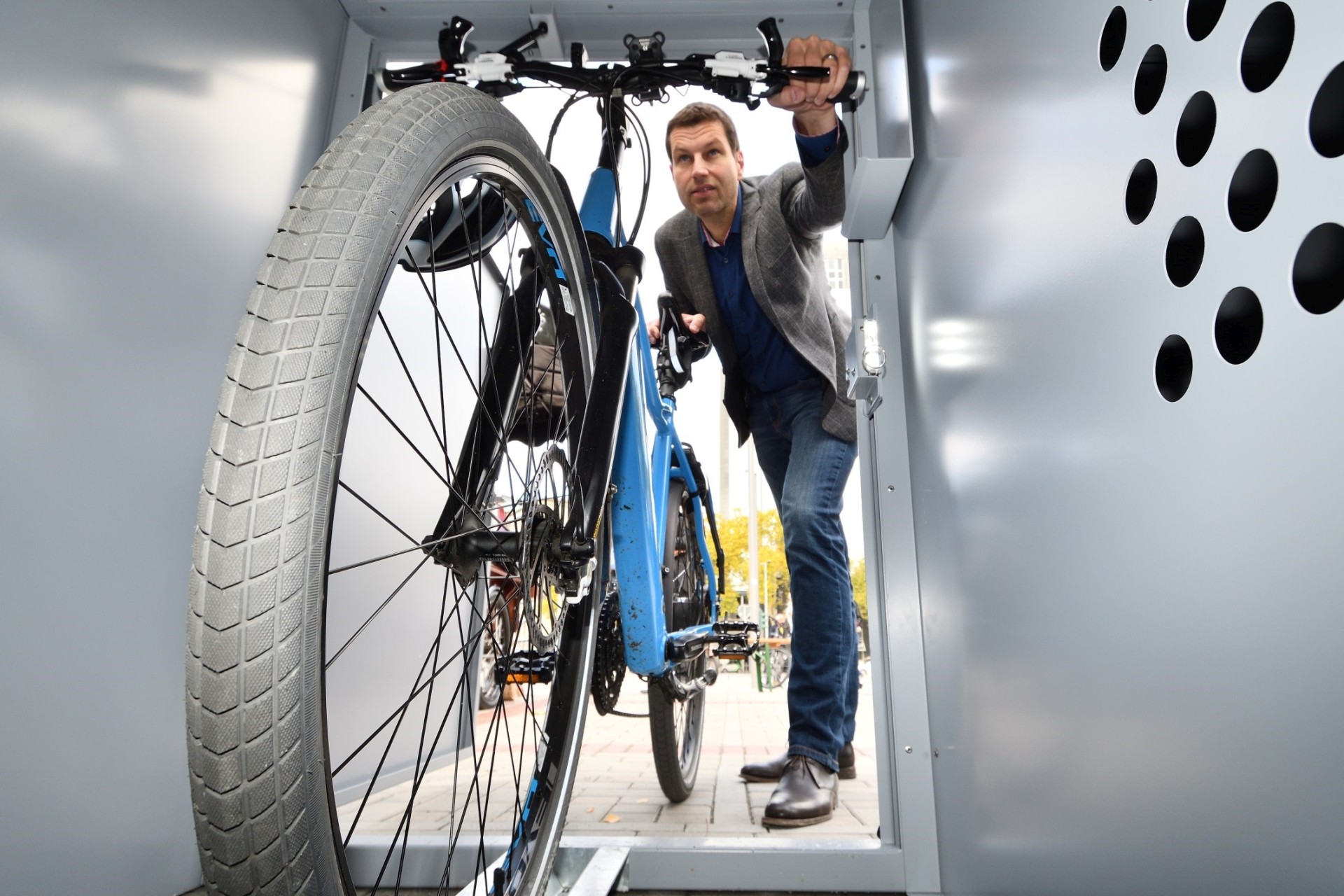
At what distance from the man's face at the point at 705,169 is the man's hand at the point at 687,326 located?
0.28 meters

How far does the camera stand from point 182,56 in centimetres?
116

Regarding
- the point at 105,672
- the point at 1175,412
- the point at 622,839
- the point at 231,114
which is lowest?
the point at 622,839

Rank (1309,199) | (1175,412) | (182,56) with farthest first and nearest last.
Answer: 1. (182,56)
2. (1175,412)
3. (1309,199)

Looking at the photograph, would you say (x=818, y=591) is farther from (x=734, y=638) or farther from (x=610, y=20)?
(x=610, y=20)

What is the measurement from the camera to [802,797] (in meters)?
1.49

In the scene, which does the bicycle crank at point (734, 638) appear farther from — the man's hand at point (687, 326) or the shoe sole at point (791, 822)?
the man's hand at point (687, 326)

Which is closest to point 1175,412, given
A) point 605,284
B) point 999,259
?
point 999,259

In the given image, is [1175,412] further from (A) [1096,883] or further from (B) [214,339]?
(B) [214,339]

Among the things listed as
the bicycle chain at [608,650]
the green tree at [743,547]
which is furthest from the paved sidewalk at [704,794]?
the green tree at [743,547]

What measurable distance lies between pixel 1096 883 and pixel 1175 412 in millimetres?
435

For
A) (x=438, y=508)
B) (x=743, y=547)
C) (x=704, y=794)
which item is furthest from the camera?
(x=743, y=547)

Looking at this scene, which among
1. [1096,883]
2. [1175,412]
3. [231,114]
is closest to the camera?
[1175,412]

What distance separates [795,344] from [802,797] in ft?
3.23

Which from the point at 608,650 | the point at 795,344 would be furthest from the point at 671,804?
the point at 795,344
